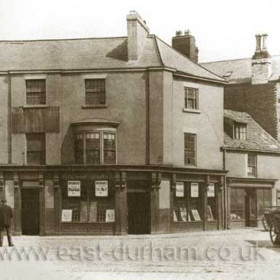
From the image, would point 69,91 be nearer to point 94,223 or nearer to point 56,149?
point 56,149

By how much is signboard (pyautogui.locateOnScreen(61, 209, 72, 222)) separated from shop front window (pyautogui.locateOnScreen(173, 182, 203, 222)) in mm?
2643

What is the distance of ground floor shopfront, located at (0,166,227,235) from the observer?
16.1m

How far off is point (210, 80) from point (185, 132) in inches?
65.4

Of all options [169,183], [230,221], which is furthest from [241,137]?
[169,183]

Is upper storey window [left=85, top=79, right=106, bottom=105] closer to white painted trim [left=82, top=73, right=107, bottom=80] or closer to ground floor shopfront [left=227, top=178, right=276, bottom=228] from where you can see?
A: white painted trim [left=82, top=73, right=107, bottom=80]

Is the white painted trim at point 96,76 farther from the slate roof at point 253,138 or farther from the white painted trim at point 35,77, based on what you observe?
the slate roof at point 253,138

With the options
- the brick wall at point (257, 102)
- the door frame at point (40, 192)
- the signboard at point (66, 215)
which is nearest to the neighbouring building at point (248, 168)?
the brick wall at point (257, 102)

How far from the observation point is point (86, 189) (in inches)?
641

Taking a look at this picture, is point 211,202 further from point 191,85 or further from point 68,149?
point 68,149

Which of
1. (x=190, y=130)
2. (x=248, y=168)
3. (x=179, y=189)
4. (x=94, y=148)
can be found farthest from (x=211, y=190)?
(x=94, y=148)

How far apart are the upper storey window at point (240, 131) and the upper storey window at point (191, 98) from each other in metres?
2.56

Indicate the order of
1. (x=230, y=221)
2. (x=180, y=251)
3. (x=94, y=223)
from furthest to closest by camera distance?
(x=230, y=221) < (x=94, y=223) < (x=180, y=251)

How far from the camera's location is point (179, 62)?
682 inches

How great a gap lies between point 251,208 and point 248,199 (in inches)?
12.2
